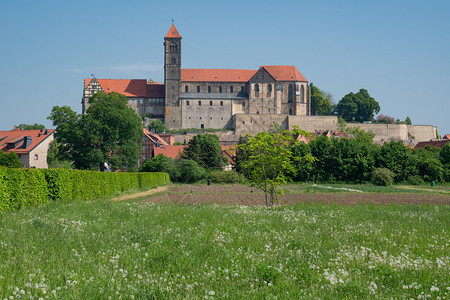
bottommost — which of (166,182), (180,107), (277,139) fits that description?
(166,182)

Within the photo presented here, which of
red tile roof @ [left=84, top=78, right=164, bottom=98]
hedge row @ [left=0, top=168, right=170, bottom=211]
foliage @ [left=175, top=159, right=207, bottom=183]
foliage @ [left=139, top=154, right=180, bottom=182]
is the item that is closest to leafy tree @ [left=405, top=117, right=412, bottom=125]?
red tile roof @ [left=84, top=78, right=164, bottom=98]

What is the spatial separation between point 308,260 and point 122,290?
3.32m

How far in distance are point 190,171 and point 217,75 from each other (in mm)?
85171

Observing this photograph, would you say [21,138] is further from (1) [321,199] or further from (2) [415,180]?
(1) [321,199]

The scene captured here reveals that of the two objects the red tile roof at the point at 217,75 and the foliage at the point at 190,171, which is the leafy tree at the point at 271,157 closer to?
the foliage at the point at 190,171

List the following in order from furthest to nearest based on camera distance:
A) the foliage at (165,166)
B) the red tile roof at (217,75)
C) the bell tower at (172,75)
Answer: the red tile roof at (217,75) → the bell tower at (172,75) → the foliage at (165,166)

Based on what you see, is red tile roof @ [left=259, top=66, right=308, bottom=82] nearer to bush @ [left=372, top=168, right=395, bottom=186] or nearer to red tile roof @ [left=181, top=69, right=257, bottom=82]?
red tile roof @ [left=181, top=69, right=257, bottom=82]

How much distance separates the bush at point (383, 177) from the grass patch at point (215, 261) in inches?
1837

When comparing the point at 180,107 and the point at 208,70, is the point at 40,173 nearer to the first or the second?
the point at 180,107

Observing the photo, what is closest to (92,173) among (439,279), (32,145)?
(439,279)

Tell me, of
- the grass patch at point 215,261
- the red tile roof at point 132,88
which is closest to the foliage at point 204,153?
the grass patch at point 215,261

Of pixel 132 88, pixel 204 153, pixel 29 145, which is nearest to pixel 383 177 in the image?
pixel 204 153

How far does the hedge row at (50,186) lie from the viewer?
1923 cm

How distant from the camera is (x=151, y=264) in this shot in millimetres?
7344
